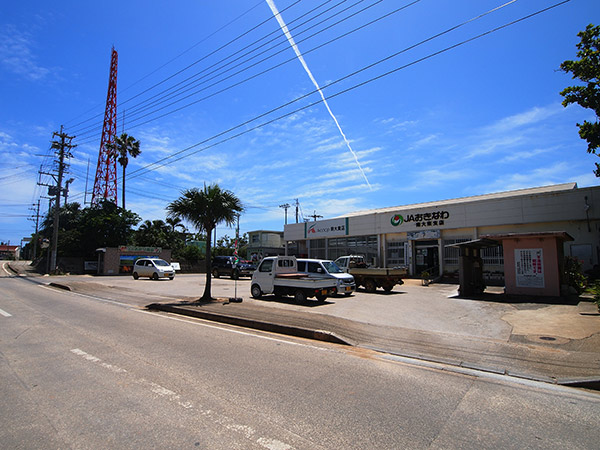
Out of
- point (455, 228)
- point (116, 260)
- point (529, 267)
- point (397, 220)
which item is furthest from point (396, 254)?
point (116, 260)

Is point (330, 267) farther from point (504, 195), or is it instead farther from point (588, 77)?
point (504, 195)

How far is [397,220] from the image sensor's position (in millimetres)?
31031

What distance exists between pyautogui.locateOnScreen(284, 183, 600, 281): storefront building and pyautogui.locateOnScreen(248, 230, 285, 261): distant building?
59.4ft

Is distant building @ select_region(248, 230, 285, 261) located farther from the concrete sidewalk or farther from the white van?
the concrete sidewalk

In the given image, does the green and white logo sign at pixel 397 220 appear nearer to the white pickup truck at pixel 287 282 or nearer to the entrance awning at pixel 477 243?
the entrance awning at pixel 477 243

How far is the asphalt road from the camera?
3.52 metres

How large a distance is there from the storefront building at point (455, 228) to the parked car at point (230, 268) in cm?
874

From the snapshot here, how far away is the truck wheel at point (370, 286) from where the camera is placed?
19.3m

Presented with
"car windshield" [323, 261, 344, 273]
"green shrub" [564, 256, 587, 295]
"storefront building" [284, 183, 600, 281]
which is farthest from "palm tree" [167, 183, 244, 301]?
"storefront building" [284, 183, 600, 281]

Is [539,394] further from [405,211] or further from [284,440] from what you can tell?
[405,211]

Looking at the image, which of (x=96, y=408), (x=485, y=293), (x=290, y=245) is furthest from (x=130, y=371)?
(x=290, y=245)

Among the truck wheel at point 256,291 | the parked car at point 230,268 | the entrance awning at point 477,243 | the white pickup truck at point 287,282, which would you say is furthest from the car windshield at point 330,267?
the parked car at point 230,268

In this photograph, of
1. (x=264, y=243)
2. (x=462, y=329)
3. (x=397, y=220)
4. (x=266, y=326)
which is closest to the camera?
(x=266, y=326)

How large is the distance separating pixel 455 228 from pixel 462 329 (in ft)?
64.2
